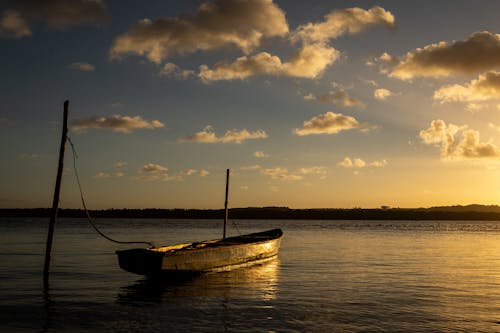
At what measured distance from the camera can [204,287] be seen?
2203cm

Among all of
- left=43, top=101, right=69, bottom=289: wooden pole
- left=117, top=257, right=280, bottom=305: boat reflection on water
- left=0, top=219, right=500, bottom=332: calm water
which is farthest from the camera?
left=43, top=101, right=69, bottom=289: wooden pole

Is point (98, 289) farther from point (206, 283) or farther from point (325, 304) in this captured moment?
point (325, 304)

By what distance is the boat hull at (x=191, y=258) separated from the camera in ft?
69.9

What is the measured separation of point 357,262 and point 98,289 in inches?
753

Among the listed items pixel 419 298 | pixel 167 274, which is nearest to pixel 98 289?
pixel 167 274

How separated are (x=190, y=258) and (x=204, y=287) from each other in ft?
5.89

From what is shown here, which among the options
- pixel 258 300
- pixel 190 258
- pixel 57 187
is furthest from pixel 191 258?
pixel 57 187

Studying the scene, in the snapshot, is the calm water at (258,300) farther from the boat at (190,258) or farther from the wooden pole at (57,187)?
the wooden pole at (57,187)

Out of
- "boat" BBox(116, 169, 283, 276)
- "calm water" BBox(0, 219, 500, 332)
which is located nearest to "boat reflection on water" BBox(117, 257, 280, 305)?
"calm water" BBox(0, 219, 500, 332)

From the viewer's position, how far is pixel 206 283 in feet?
75.9

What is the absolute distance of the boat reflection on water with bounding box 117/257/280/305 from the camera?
1973 cm

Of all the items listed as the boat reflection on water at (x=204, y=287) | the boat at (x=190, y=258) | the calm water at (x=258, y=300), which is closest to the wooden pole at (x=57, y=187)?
the calm water at (x=258, y=300)

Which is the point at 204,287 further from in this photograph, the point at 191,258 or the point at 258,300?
the point at 258,300

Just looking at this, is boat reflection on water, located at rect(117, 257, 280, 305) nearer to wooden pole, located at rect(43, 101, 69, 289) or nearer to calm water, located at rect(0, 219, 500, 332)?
calm water, located at rect(0, 219, 500, 332)
